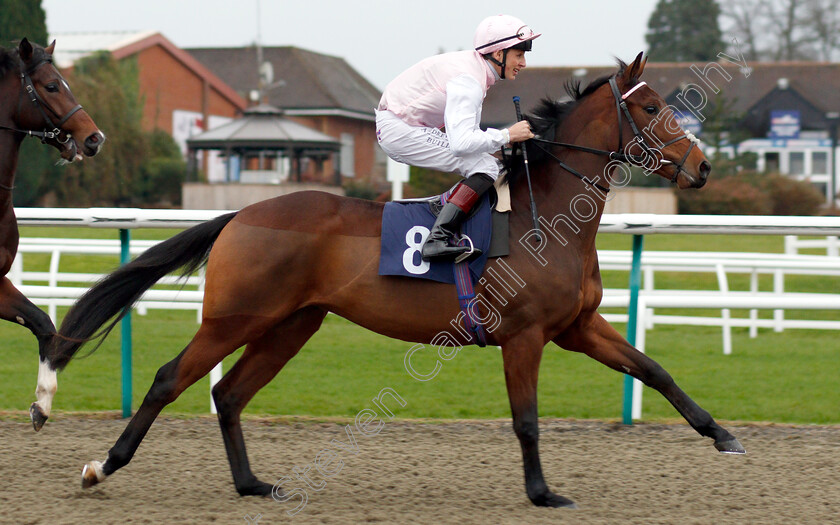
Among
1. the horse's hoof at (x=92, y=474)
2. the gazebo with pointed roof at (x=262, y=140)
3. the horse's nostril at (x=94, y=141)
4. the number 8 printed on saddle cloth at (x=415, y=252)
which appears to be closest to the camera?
the horse's hoof at (x=92, y=474)

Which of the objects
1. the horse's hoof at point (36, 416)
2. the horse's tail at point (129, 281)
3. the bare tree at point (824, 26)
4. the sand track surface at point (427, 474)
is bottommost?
the sand track surface at point (427, 474)

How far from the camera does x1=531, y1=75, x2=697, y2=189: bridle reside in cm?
400

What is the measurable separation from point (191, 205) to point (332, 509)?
2127cm

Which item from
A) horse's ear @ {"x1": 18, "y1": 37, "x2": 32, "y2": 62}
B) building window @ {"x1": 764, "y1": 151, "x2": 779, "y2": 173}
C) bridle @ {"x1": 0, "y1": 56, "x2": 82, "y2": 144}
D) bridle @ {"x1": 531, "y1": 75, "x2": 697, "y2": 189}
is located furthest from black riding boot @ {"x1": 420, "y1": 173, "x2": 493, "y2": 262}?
building window @ {"x1": 764, "y1": 151, "x2": 779, "y2": 173}

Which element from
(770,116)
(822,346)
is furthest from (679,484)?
(770,116)

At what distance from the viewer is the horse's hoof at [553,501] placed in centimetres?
370

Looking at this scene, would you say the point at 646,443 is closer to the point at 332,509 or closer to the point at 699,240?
the point at 332,509

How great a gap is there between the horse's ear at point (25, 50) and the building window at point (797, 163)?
3135cm

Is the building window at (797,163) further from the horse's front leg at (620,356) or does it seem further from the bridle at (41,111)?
the bridle at (41,111)

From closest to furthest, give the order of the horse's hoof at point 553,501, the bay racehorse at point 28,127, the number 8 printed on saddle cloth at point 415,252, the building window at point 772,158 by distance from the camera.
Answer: the horse's hoof at point 553,501 → the number 8 printed on saddle cloth at point 415,252 → the bay racehorse at point 28,127 → the building window at point 772,158

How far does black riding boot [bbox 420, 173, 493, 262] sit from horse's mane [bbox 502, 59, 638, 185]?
223 millimetres

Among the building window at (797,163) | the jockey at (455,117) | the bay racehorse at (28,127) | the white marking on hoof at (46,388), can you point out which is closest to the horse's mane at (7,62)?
the bay racehorse at (28,127)

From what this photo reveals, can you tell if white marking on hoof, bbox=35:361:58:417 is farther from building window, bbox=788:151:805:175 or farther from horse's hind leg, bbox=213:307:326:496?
building window, bbox=788:151:805:175

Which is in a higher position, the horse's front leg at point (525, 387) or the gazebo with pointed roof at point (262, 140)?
the gazebo with pointed roof at point (262, 140)
